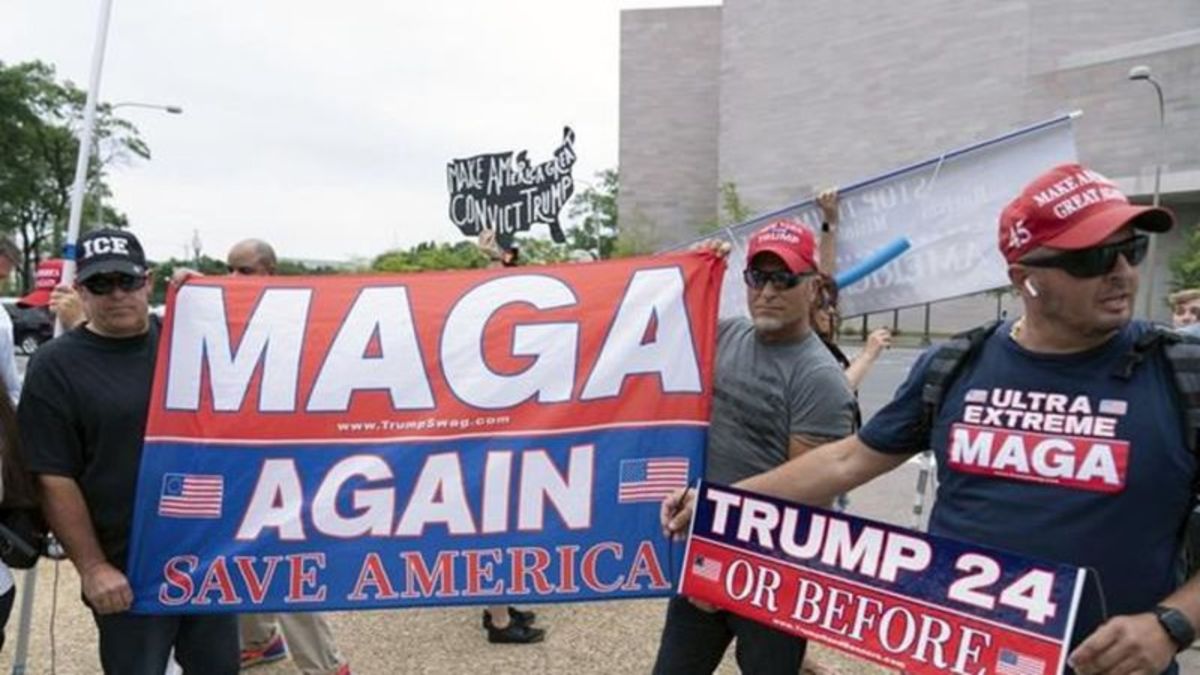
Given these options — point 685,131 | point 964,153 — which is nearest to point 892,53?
point 685,131

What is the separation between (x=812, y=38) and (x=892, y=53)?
4692 mm

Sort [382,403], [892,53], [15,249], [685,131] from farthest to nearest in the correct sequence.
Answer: [685,131], [892,53], [15,249], [382,403]

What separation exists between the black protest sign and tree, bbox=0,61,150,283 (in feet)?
133

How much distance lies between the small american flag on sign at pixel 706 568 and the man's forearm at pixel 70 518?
174 centimetres

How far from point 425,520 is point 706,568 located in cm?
96

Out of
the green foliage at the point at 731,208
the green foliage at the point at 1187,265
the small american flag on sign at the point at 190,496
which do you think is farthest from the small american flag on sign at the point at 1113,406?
the green foliage at the point at 731,208

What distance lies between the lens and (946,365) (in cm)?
201

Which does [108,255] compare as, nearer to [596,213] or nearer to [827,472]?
[827,472]

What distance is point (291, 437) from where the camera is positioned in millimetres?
2812

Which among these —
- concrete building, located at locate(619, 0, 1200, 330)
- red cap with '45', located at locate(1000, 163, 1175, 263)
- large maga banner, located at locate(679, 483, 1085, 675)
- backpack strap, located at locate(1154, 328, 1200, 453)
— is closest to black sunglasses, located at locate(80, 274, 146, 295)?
large maga banner, located at locate(679, 483, 1085, 675)

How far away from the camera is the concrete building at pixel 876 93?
3797 centimetres

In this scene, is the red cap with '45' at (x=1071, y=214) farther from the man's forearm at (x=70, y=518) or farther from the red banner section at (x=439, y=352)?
the man's forearm at (x=70, y=518)

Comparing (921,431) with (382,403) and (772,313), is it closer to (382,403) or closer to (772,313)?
(772,313)

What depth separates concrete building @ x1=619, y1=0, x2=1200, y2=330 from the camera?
125 ft
